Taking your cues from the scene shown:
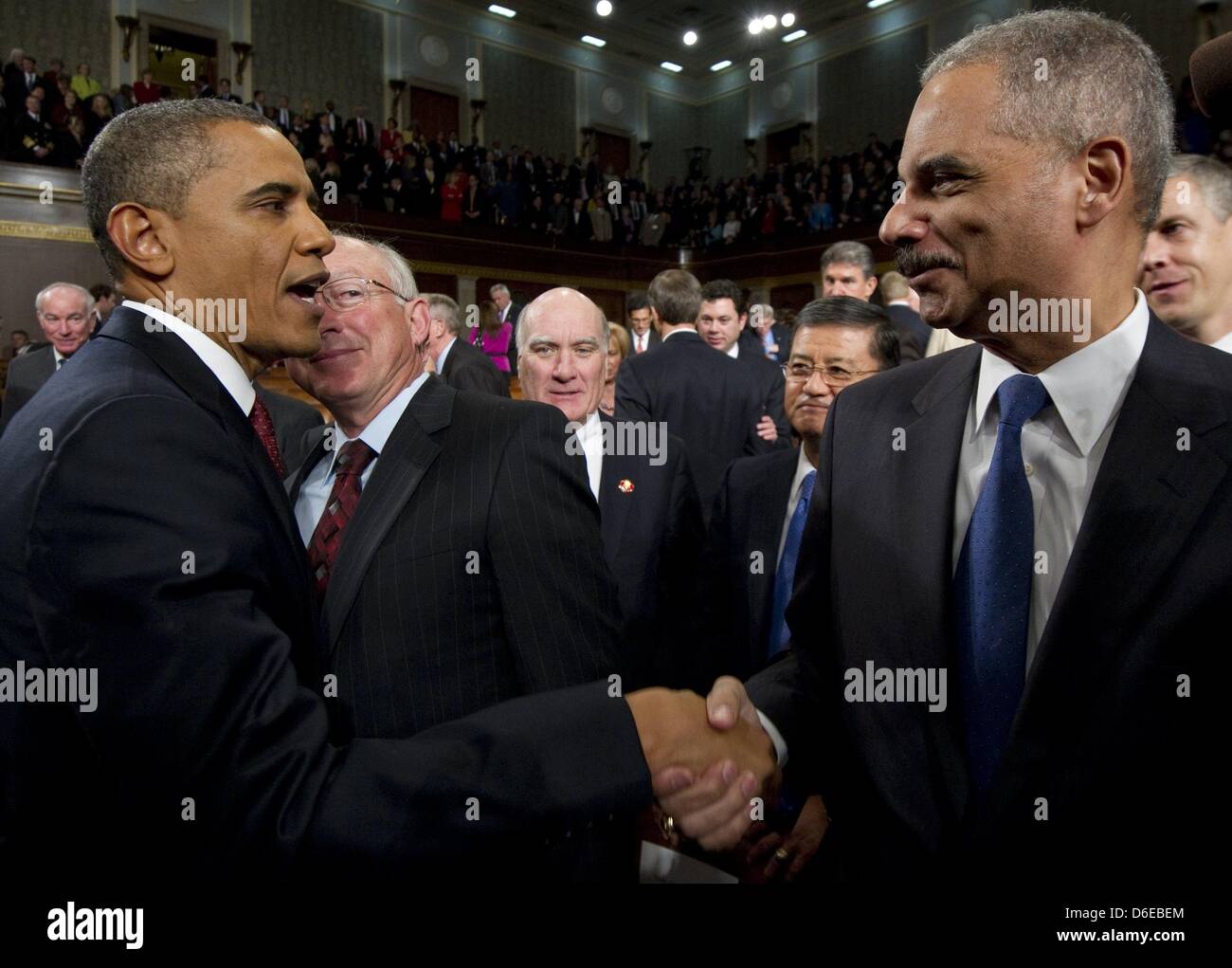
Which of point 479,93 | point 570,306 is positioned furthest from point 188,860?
point 479,93

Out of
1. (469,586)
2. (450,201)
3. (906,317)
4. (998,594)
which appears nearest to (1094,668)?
(998,594)

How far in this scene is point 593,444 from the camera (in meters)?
3.13

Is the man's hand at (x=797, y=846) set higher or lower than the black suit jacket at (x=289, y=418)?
lower

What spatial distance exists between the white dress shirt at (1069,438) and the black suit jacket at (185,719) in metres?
0.60

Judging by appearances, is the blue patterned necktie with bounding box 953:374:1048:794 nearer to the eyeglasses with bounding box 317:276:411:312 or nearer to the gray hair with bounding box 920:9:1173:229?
the gray hair with bounding box 920:9:1173:229

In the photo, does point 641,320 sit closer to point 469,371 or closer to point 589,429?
point 469,371

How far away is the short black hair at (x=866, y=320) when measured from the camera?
103 inches

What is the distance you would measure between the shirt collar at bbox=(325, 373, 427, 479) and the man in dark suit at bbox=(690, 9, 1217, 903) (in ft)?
3.25

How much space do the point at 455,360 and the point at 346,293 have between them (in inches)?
109

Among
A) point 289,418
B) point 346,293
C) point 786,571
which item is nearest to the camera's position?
point 346,293

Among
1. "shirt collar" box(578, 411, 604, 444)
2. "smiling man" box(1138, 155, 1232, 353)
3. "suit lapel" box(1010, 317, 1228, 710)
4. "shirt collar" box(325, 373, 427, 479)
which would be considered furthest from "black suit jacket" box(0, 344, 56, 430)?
"suit lapel" box(1010, 317, 1228, 710)

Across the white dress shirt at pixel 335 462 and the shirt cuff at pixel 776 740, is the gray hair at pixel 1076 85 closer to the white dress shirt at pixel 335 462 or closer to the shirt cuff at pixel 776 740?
the shirt cuff at pixel 776 740

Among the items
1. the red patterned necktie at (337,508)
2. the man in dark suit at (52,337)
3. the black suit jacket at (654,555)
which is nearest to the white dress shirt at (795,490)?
the black suit jacket at (654,555)
